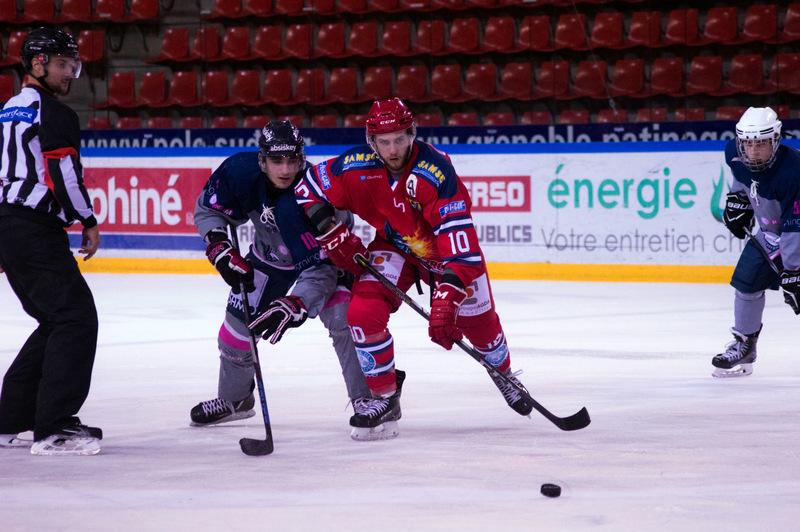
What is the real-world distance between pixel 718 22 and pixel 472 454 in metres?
8.47

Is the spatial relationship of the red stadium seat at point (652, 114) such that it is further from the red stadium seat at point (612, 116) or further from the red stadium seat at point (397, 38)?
the red stadium seat at point (397, 38)

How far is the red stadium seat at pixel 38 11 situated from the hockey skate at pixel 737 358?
31.4 feet

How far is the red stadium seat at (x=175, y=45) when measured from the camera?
1318 centimetres

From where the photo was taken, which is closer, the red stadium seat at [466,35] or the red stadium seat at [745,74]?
the red stadium seat at [745,74]

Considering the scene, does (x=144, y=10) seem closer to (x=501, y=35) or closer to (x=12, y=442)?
(x=501, y=35)

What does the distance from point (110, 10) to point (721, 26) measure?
6115 millimetres

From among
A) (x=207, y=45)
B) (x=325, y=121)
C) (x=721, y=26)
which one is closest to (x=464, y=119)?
(x=325, y=121)

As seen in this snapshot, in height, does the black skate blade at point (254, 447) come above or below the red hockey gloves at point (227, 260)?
below

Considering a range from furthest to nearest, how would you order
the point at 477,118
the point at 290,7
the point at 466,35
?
the point at 290,7 < the point at 466,35 < the point at 477,118

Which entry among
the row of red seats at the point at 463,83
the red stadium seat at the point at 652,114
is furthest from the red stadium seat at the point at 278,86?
the red stadium seat at the point at 652,114

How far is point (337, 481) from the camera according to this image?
11.8 ft

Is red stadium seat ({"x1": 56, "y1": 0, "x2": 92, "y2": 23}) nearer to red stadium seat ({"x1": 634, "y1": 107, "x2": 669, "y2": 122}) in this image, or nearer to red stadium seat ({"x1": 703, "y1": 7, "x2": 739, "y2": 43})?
red stadium seat ({"x1": 634, "y1": 107, "x2": 669, "y2": 122})

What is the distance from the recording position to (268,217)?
4.48 meters

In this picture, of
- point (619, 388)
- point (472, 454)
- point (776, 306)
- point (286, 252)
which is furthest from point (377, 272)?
point (776, 306)
